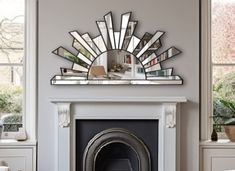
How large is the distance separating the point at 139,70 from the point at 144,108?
16.1 inches

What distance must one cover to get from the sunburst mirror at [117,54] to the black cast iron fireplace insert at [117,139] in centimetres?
48

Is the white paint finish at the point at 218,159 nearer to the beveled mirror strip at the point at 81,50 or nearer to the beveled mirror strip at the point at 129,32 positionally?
the beveled mirror strip at the point at 129,32

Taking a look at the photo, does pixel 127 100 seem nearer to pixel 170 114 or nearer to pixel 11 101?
pixel 170 114

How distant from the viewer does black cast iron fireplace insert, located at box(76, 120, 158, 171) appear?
4535 mm

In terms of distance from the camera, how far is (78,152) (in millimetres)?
4555

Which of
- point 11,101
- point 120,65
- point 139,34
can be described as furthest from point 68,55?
point 11,101

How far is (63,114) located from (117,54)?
2.78 feet

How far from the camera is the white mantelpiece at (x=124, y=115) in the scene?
445cm

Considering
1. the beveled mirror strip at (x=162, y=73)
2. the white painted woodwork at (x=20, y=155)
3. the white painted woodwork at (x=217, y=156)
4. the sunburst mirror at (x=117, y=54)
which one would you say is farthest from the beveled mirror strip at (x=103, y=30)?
the white painted woodwork at (x=217, y=156)

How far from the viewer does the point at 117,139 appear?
455 centimetres

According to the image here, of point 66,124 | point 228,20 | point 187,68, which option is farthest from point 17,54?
point 228,20

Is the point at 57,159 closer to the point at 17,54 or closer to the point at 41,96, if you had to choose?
the point at 41,96

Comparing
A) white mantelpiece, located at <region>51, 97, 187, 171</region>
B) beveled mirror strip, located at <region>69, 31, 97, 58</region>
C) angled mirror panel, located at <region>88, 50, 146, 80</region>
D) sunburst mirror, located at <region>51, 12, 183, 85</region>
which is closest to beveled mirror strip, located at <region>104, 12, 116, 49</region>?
sunburst mirror, located at <region>51, 12, 183, 85</region>

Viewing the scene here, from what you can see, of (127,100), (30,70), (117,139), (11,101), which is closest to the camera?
(127,100)
